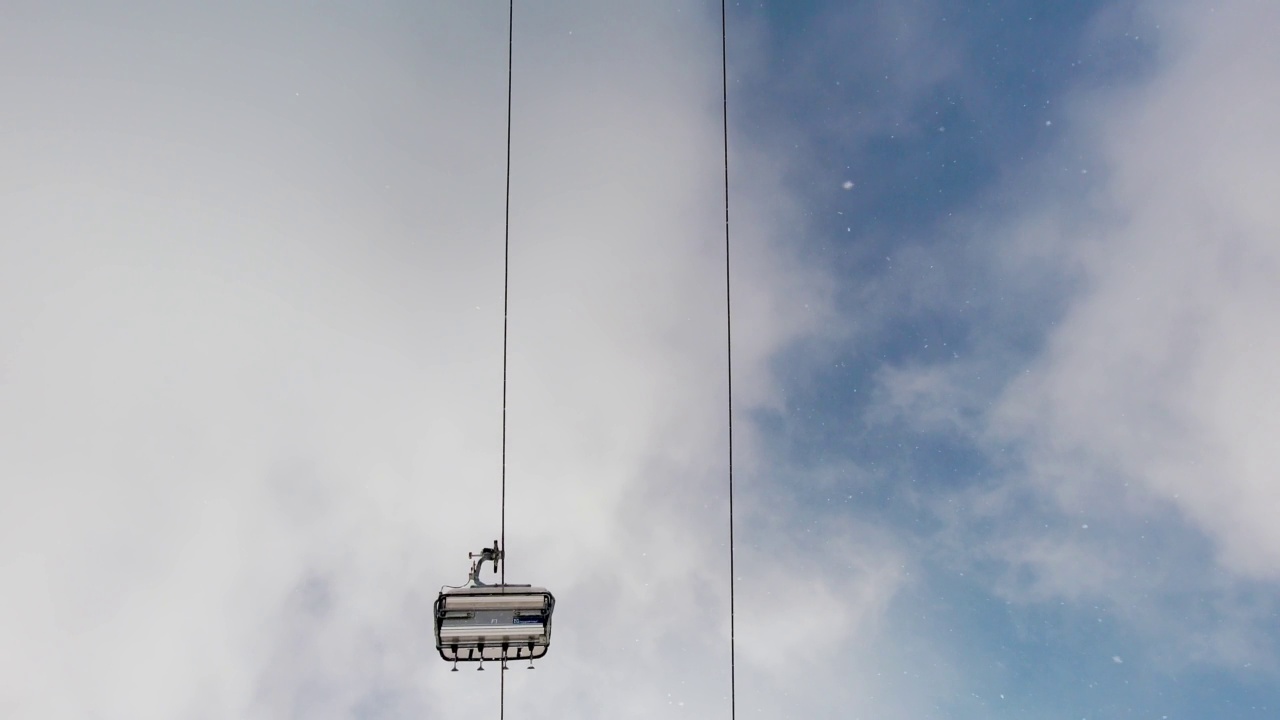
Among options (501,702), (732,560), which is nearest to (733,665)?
(732,560)

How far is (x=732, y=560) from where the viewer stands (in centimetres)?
892

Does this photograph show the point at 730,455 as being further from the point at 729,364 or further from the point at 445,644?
the point at 445,644

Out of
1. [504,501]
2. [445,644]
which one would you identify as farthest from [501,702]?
[504,501]

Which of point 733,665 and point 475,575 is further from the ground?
point 475,575

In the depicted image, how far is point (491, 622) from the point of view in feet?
26.2

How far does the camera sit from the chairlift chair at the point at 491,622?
313 inches

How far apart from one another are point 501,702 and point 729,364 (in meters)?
5.02

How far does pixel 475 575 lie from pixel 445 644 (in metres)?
0.99

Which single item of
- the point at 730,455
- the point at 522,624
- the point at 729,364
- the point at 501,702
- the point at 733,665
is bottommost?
the point at 501,702

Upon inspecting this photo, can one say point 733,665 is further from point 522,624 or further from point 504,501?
point 504,501

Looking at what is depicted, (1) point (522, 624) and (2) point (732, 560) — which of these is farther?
(2) point (732, 560)

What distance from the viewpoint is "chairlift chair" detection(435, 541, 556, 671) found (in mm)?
7957

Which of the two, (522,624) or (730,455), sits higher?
(730,455)

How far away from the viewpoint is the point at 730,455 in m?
8.93
